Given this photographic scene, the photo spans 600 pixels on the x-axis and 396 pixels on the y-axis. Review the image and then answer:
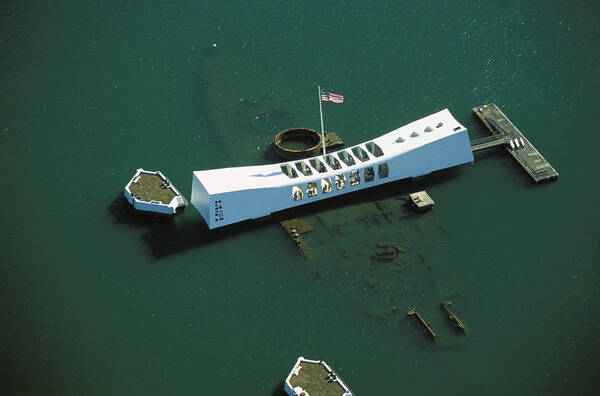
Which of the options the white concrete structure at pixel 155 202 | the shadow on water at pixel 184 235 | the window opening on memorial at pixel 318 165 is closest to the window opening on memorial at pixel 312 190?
the window opening on memorial at pixel 318 165

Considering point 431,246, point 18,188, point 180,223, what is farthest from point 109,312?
point 431,246

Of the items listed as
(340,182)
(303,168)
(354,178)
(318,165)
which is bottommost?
(354,178)

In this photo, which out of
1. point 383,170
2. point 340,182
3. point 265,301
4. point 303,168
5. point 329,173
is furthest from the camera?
point 383,170

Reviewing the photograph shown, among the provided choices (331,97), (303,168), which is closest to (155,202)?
(303,168)

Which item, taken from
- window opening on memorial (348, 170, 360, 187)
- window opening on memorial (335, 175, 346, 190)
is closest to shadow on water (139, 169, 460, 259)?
window opening on memorial (348, 170, 360, 187)

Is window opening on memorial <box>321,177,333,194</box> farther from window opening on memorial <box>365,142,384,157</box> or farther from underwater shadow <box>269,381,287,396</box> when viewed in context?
underwater shadow <box>269,381,287,396</box>

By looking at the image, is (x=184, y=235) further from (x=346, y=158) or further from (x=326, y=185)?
(x=346, y=158)
